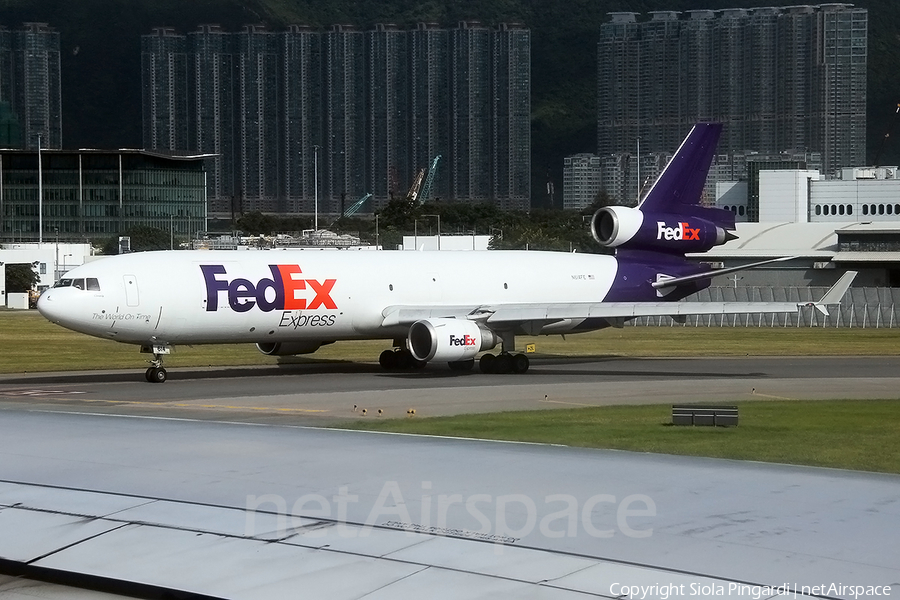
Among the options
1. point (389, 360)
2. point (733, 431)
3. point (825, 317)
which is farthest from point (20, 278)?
point (733, 431)

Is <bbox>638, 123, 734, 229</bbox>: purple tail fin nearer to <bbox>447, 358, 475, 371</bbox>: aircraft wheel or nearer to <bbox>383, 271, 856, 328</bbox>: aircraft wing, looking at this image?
<bbox>383, 271, 856, 328</bbox>: aircraft wing

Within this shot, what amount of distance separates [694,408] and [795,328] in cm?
4139

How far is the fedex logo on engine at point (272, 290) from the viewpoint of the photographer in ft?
112

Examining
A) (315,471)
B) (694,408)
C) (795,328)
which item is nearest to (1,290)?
(795,328)

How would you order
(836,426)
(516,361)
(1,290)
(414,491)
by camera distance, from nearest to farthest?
(414,491) → (836,426) → (516,361) → (1,290)

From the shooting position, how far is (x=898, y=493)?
604 cm

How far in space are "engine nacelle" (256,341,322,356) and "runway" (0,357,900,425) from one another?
682mm

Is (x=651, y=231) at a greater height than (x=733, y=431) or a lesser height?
greater

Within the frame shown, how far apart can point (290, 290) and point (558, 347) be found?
1881 centimetres

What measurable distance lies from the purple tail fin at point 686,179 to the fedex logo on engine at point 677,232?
1.72ft

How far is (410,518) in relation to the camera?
5.96 metres

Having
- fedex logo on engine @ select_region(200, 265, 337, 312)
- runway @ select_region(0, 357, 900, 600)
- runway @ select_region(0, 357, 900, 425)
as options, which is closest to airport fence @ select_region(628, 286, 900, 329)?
runway @ select_region(0, 357, 900, 425)

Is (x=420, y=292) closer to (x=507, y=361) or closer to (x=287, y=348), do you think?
(x=507, y=361)

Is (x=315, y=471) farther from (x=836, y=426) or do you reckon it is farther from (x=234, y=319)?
(x=234, y=319)
